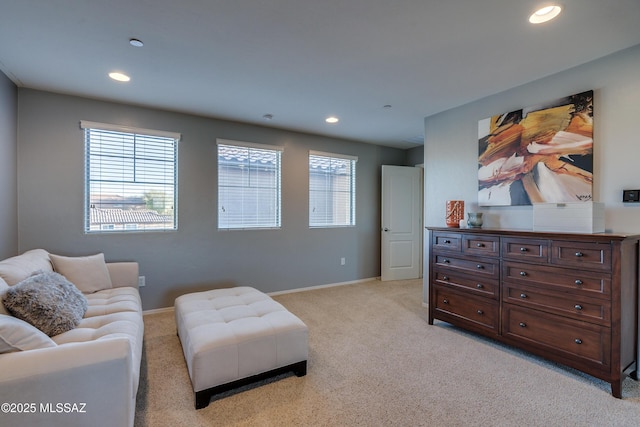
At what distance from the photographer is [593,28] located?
1.94 m

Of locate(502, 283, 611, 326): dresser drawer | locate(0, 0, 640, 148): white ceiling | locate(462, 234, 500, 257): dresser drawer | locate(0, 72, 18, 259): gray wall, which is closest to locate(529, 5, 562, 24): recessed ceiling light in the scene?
locate(0, 0, 640, 148): white ceiling

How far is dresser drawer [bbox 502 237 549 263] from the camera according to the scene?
2303mm

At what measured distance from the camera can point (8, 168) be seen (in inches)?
108

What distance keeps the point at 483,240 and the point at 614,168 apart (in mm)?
1072

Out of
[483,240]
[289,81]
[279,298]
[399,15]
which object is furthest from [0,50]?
[483,240]

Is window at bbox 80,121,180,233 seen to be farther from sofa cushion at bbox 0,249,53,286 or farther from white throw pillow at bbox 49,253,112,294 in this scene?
sofa cushion at bbox 0,249,53,286

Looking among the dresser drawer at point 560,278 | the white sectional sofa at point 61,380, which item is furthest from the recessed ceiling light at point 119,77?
the dresser drawer at point 560,278

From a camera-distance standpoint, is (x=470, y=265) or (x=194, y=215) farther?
(x=194, y=215)

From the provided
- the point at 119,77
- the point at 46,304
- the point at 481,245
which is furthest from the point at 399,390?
the point at 119,77

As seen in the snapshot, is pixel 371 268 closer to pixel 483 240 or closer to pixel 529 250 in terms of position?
pixel 483 240

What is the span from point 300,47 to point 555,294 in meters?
2.71

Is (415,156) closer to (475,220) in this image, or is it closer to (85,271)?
(475,220)

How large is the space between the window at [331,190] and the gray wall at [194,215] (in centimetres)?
13

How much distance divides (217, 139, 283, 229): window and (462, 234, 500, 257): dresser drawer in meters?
2.58
